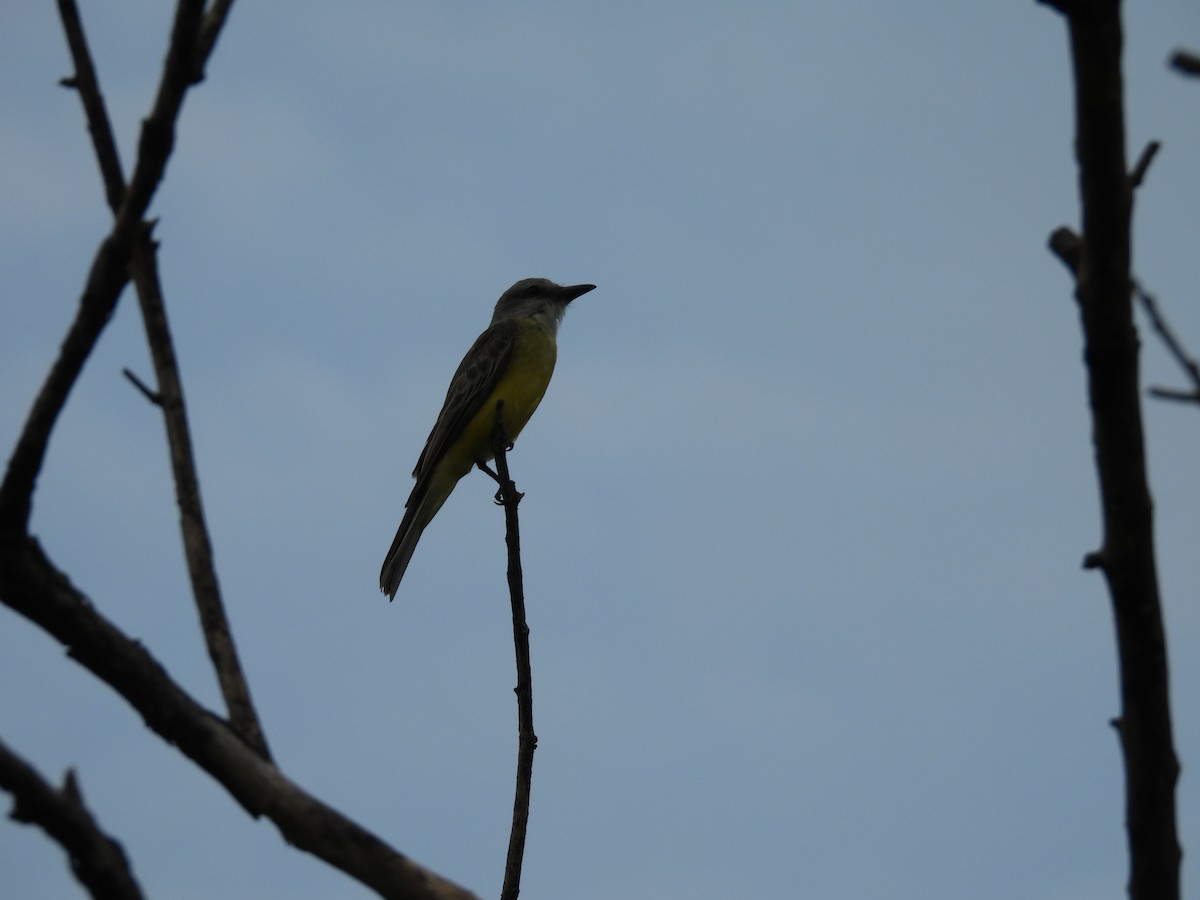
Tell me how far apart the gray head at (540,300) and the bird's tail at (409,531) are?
71.7 inches

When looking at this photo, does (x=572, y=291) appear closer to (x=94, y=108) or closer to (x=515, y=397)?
(x=515, y=397)

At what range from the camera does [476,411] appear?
955 cm

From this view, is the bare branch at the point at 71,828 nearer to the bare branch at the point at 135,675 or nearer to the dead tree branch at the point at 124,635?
the dead tree branch at the point at 124,635

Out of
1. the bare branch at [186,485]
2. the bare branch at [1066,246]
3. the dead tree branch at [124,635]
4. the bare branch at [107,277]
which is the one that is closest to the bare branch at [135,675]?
the dead tree branch at [124,635]

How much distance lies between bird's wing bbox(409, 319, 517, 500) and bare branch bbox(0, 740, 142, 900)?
754 cm

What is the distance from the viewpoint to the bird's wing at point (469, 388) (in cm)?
961

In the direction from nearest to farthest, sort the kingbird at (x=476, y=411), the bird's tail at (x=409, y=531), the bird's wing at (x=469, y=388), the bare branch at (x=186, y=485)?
1. the bare branch at (x=186, y=485)
2. the bird's tail at (x=409, y=531)
3. the kingbird at (x=476, y=411)
4. the bird's wing at (x=469, y=388)

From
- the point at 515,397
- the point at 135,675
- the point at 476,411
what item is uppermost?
the point at 515,397

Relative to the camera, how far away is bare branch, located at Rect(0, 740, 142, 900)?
6.59 ft

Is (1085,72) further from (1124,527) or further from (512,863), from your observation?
(512,863)

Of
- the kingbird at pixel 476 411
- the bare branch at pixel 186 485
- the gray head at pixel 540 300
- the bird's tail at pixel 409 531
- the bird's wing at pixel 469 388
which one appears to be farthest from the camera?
the gray head at pixel 540 300

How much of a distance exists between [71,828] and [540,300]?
30.8 feet

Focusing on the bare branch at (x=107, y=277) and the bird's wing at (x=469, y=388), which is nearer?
the bare branch at (x=107, y=277)

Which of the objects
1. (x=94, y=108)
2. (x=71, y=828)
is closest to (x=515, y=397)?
(x=94, y=108)
